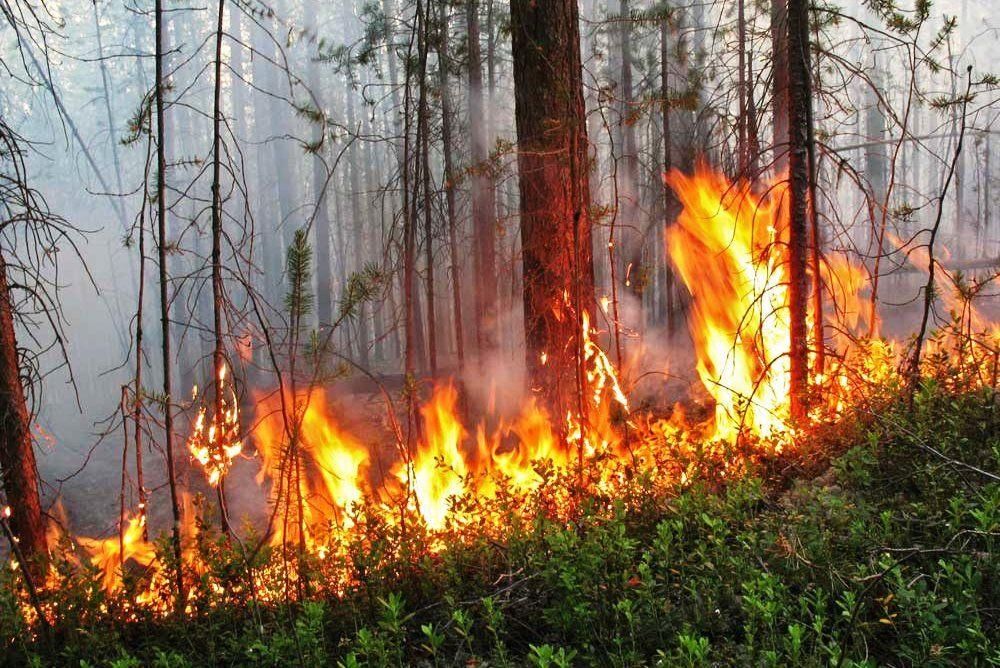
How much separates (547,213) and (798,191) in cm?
198

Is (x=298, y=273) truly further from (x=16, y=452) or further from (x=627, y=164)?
(x=627, y=164)

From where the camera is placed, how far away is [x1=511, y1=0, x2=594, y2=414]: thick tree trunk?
17.5 feet

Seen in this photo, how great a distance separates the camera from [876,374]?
17.1ft

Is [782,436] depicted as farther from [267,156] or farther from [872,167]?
[267,156]

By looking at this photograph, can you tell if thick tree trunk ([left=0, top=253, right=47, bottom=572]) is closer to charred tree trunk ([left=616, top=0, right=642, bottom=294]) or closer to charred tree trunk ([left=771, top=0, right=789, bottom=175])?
charred tree trunk ([left=771, top=0, right=789, bottom=175])

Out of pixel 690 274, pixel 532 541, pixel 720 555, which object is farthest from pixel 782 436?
pixel 690 274

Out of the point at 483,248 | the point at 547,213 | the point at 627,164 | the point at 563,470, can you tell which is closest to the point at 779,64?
the point at 547,213

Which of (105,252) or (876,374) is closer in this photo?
(876,374)

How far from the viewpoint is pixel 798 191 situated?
16.6 feet

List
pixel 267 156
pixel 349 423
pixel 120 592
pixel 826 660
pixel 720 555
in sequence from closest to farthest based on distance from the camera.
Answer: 1. pixel 826 660
2. pixel 720 555
3. pixel 120 592
4. pixel 349 423
5. pixel 267 156

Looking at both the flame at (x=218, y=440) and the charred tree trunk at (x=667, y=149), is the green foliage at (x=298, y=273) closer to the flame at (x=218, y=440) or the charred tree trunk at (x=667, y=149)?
the flame at (x=218, y=440)

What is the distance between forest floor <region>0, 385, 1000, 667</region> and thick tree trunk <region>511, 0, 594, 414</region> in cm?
196

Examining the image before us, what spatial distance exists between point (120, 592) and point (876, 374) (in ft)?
17.8

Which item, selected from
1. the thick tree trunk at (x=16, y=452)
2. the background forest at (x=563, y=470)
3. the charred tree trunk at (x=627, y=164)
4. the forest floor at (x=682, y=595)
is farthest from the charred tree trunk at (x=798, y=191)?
the charred tree trunk at (x=627, y=164)
